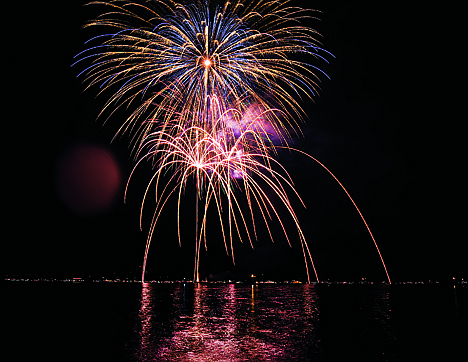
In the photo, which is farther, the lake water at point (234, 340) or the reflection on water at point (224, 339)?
the lake water at point (234, 340)

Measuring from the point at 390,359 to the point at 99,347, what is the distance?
9934 mm

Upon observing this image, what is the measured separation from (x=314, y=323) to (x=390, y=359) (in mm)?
7822

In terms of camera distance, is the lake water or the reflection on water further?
the lake water

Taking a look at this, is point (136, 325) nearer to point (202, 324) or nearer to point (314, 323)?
point (202, 324)

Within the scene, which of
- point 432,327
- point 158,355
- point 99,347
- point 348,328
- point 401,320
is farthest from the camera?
point 401,320

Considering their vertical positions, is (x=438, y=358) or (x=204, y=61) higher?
(x=204, y=61)

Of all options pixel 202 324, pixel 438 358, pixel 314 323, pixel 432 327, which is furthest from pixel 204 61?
pixel 432 327

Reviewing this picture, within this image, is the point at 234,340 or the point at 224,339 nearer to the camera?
the point at 234,340

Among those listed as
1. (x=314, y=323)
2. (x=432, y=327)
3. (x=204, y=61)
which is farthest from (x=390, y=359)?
(x=204, y=61)

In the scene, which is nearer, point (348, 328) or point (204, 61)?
point (348, 328)

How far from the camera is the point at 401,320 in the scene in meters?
21.1

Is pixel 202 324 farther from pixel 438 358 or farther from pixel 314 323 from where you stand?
pixel 438 358

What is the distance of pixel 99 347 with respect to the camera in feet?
41.0

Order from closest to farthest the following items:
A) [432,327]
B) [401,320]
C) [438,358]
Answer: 1. [438,358]
2. [432,327]
3. [401,320]
